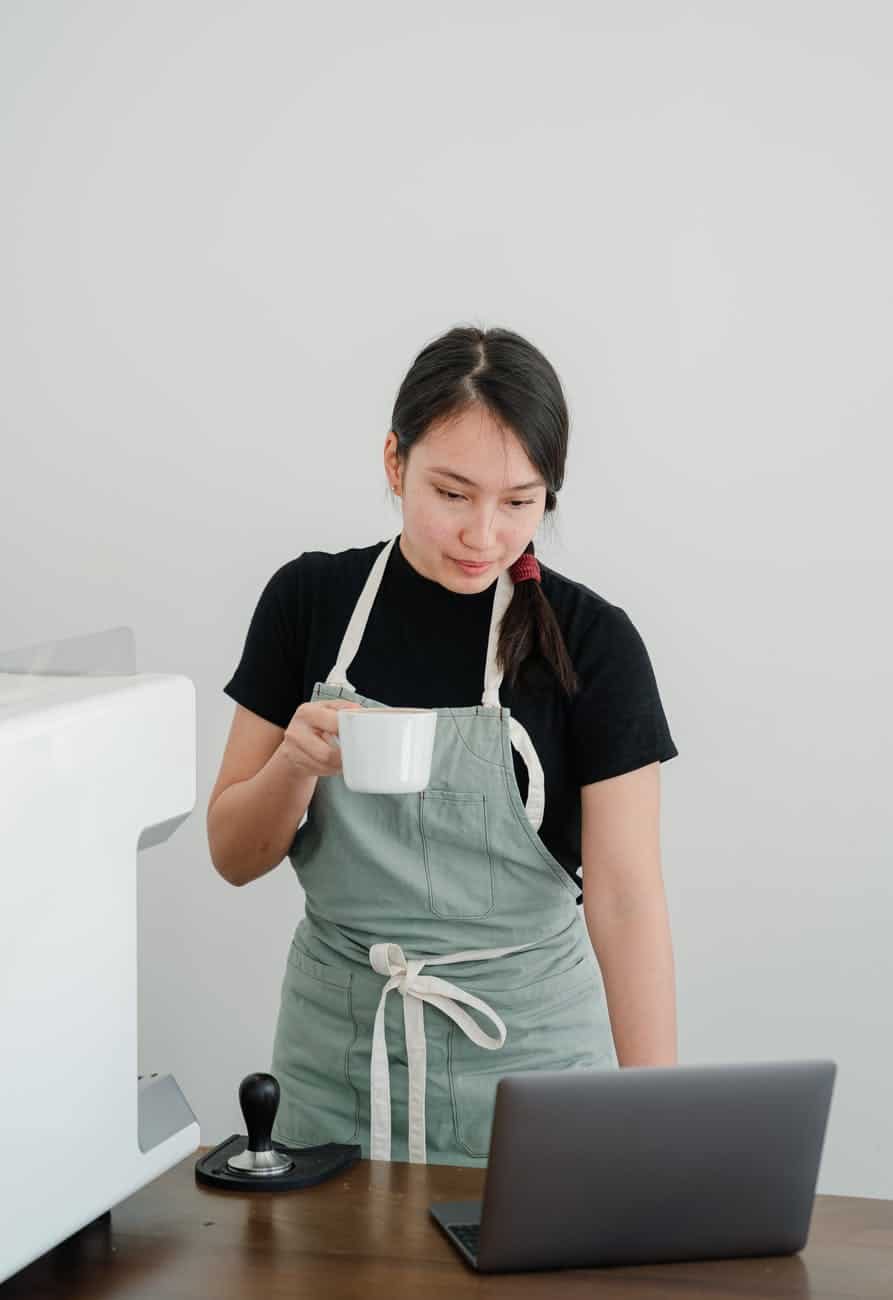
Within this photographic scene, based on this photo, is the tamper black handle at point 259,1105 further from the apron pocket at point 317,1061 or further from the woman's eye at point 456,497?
the woman's eye at point 456,497

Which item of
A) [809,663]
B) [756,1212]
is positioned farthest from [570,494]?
[756,1212]

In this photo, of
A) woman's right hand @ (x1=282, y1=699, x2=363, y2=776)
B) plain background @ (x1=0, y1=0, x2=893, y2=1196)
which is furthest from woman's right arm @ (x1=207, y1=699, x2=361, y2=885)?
plain background @ (x1=0, y1=0, x2=893, y2=1196)

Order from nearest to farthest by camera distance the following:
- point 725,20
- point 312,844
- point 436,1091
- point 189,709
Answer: point 189,709
point 436,1091
point 312,844
point 725,20

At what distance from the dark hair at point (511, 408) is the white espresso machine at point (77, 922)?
55 centimetres

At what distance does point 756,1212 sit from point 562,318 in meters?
1.82

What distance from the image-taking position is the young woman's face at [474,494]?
157cm

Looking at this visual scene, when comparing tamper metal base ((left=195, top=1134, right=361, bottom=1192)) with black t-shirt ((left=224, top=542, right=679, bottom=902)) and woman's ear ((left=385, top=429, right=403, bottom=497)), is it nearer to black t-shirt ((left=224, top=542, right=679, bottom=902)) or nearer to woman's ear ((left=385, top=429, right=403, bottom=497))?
black t-shirt ((left=224, top=542, right=679, bottom=902))

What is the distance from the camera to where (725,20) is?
2504 mm

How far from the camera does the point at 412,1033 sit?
1.62m

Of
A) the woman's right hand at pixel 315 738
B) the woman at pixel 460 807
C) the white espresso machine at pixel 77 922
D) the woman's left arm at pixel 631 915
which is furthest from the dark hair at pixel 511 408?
the white espresso machine at pixel 77 922

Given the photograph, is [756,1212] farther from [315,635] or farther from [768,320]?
[768,320]

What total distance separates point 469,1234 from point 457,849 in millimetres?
651

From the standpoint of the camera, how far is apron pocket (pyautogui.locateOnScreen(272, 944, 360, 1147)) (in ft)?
5.43

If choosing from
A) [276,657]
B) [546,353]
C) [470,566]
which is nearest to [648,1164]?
[470,566]
